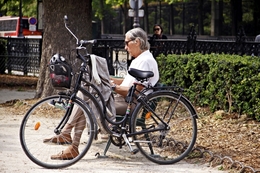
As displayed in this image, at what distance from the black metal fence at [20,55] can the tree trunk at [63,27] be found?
935 cm

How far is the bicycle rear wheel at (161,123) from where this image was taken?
6688 mm

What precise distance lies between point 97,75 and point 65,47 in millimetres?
4871

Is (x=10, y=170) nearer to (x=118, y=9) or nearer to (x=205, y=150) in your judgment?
(x=205, y=150)

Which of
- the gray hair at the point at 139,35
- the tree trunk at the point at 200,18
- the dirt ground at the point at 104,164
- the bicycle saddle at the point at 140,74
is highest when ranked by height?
the tree trunk at the point at 200,18

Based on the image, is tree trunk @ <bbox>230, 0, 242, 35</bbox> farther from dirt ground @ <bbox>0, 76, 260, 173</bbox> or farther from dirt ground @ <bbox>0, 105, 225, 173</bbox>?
dirt ground @ <bbox>0, 105, 225, 173</bbox>

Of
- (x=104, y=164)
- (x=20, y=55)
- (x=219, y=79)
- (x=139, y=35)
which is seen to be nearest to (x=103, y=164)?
(x=104, y=164)

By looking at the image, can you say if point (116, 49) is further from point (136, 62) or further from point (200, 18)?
point (200, 18)

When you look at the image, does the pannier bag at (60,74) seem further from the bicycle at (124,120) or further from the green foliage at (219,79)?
the green foliage at (219,79)

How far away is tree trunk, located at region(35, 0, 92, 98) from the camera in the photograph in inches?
447

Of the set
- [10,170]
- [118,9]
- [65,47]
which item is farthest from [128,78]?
[118,9]

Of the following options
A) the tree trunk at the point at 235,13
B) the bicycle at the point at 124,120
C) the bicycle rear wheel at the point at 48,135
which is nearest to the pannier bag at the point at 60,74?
the bicycle at the point at 124,120

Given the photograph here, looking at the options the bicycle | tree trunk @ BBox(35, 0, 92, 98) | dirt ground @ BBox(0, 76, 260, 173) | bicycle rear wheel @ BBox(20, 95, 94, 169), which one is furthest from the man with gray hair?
tree trunk @ BBox(35, 0, 92, 98)

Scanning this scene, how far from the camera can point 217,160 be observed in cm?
677

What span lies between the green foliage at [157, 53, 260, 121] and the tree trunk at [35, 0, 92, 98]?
155 centimetres
